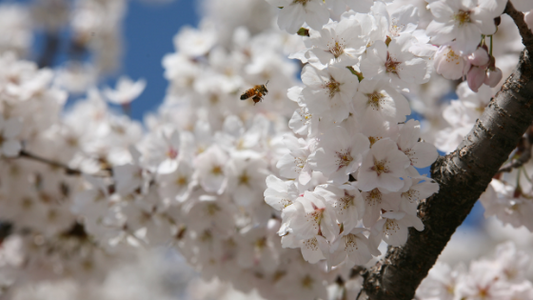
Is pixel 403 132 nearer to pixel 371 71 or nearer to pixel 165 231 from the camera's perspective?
pixel 371 71

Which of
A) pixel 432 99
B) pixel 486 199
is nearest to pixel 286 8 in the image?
pixel 486 199

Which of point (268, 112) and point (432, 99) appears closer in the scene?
point (268, 112)

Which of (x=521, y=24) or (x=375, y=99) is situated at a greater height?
(x=521, y=24)

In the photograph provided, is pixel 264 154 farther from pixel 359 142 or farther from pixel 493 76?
pixel 493 76

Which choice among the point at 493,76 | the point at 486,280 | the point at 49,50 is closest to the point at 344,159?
the point at 493,76

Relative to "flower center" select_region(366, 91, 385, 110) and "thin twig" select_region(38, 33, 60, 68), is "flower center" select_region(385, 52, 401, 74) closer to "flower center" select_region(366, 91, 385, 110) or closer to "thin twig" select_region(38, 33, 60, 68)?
"flower center" select_region(366, 91, 385, 110)
